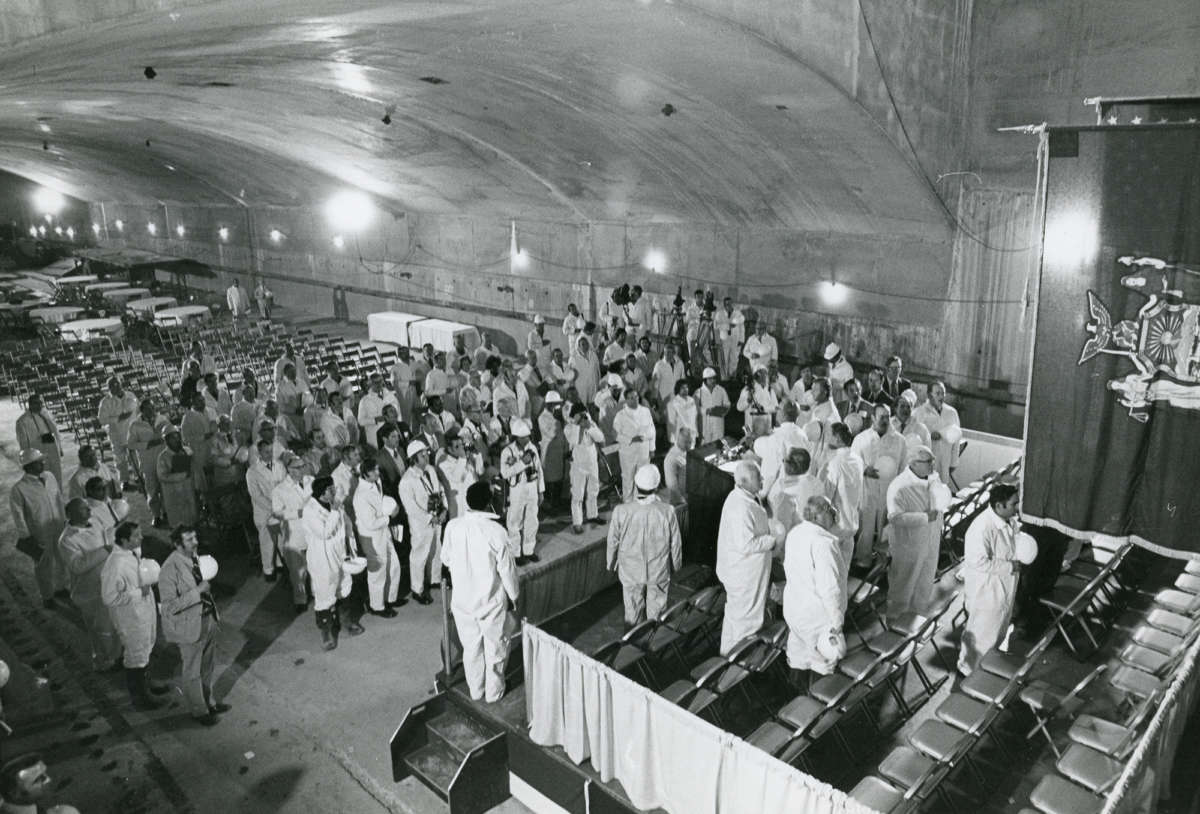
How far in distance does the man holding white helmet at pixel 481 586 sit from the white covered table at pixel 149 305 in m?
20.8

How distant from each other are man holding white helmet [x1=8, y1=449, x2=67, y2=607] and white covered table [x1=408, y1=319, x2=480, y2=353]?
11.3 meters

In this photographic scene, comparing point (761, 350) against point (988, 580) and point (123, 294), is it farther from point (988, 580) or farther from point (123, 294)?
point (123, 294)

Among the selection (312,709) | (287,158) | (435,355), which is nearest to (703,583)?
(312,709)

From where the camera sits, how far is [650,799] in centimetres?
536

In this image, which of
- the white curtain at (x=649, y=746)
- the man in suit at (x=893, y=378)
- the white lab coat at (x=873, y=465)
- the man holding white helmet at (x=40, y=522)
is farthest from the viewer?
the man in suit at (x=893, y=378)

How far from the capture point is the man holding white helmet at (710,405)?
12148 mm

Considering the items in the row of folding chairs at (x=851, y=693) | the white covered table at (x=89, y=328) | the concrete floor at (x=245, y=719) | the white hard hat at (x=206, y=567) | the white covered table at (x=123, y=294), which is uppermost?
the white covered table at (x=123, y=294)

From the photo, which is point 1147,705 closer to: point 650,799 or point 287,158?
point 650,799

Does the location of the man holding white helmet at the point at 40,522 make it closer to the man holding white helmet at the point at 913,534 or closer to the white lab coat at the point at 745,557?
the white lab coat at the point at 745,557

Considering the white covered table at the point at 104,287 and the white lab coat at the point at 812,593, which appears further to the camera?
the white covered table at the point at 104,287

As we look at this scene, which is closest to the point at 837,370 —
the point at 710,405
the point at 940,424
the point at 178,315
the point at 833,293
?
the point at 833,293

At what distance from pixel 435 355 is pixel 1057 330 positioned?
10.3m

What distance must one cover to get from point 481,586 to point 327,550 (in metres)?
2.05

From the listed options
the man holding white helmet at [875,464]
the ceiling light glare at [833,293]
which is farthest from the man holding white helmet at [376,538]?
the ceiling light glare at [833,293]
